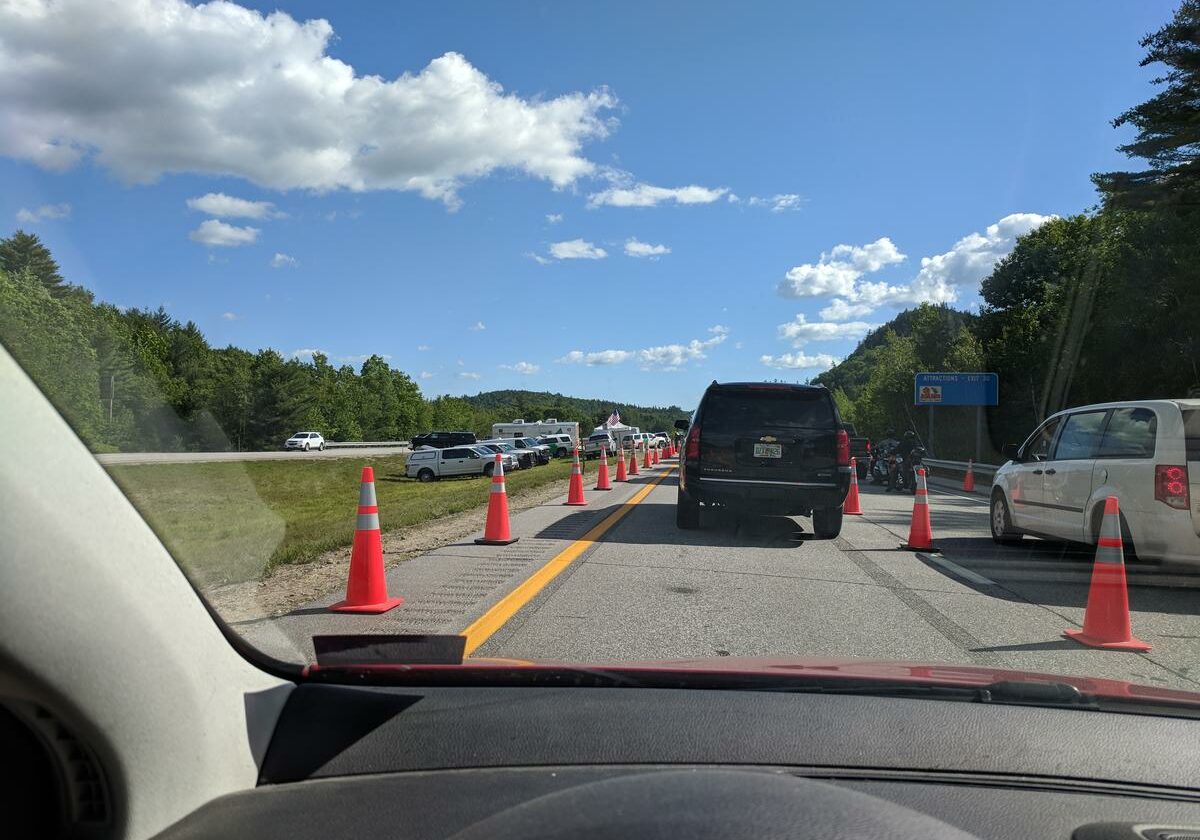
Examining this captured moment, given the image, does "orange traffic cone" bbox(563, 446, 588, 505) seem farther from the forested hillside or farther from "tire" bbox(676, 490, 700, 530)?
the forested hillside

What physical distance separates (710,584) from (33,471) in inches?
272

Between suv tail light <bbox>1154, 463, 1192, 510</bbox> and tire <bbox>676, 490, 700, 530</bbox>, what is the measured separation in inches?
225

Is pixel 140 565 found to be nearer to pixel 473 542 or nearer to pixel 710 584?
pixel 710 584

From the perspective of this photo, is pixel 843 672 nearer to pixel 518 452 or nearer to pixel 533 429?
pixel 518 452

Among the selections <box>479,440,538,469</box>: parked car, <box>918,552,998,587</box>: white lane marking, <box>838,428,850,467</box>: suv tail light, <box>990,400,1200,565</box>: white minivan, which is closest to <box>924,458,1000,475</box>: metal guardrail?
<box>990,400,1200,565</box>: white minivan

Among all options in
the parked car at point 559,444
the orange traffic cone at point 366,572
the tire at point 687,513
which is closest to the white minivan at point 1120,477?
the tire at point 687,513

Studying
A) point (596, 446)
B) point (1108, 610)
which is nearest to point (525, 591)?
point (1108, 610)

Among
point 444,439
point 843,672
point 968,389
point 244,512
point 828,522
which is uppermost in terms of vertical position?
point 968,389

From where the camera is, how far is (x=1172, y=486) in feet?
26.1

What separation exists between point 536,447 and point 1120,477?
5215 centimetres

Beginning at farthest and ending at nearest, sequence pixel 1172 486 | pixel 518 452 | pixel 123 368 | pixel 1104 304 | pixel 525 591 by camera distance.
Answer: pixel 518 452, pixel 1104 304, pixel 1172 486, pixel 525 591, pixel 123 368

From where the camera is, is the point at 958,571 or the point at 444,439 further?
the point at 444,439

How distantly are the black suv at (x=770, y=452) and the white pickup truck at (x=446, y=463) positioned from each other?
1343 inches

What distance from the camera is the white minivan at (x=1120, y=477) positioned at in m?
7.94
